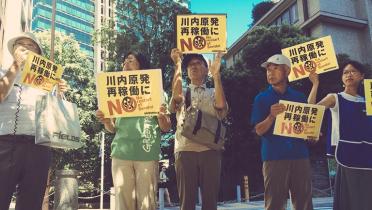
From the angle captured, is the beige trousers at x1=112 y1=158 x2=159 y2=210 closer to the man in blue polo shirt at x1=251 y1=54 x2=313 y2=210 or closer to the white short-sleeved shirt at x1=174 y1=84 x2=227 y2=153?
the white short-sleeved shirt at x1=174 y1=84 x2=227 y2=153

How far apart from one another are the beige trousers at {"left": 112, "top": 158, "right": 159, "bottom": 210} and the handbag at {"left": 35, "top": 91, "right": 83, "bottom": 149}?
0.52 metres

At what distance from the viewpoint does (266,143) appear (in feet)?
12.8

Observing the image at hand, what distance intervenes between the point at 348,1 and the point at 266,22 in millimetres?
6321

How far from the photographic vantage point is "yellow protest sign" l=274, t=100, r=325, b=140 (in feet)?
12.8

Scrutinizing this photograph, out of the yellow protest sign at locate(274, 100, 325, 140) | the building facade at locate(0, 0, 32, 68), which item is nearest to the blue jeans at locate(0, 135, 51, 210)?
the yellow protest sign at locate(274, 100, 325, 140)

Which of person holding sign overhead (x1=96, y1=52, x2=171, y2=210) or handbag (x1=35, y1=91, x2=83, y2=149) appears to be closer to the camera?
handbag (x1=35, y1=91, x2=83, y2=149)

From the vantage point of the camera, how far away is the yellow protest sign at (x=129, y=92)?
4.09 m

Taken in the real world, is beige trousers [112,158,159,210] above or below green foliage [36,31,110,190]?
below

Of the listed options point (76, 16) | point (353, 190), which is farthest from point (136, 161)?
point (76, 16)

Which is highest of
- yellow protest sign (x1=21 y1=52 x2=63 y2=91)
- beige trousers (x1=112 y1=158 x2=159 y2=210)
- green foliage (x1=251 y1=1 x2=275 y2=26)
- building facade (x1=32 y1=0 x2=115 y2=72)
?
building facade (x1=32 y1=0 x2=115 y2=72)

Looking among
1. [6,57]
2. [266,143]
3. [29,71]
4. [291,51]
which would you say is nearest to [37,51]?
[29,71]

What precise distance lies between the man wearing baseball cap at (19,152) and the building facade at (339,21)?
24392mm

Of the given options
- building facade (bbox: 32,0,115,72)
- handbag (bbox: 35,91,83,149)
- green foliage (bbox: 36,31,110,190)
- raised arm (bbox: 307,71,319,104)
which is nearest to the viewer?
handbag (bbox: 35,91,83,149)

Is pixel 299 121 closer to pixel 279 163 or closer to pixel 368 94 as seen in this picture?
pixel 279 163
